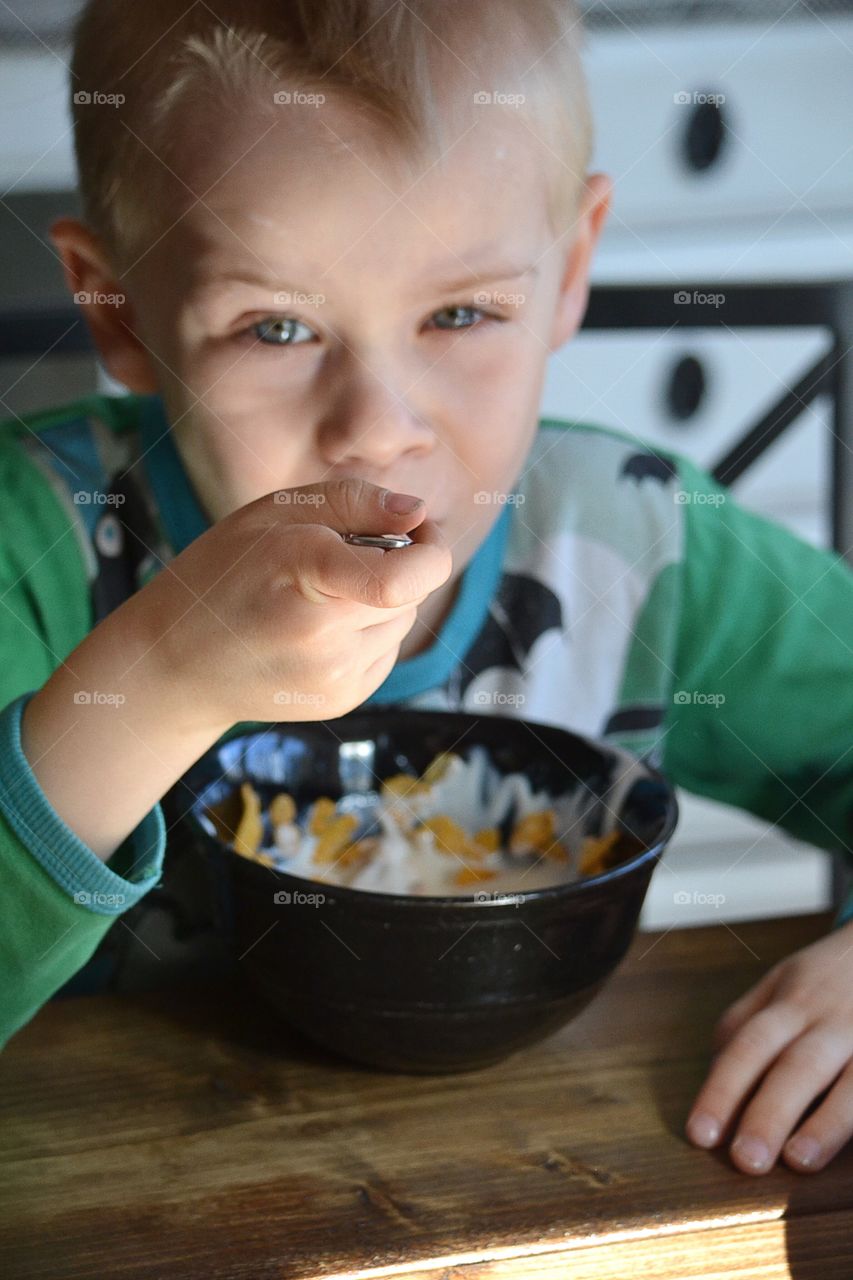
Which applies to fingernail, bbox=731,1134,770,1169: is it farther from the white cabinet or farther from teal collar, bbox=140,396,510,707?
the white cabinet

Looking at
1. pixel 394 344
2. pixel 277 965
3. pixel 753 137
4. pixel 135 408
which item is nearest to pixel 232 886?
pixel 277 965

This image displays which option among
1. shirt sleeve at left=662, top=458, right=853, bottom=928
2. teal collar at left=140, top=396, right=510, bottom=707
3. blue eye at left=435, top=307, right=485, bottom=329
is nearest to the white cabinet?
shirt sleeve at left=662, top=458, right=853, bottom=928

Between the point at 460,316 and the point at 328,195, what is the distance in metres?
0.10

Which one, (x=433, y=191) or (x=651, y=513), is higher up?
(x=433, y=191)

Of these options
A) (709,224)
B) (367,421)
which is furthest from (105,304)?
(709,224)

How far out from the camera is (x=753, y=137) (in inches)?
52.7

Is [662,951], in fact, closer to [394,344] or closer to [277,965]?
[277,965]

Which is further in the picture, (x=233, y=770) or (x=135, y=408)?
(x=135, y=408)

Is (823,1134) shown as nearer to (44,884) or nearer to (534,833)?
(534,833)

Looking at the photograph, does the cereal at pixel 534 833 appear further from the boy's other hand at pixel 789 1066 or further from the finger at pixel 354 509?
the finger at pixel 354 509

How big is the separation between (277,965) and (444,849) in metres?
0.15

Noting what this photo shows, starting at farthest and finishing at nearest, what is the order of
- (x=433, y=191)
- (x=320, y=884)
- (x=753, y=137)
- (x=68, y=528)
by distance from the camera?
(x=753, y=137)
(x=68, y=528)
(x=433, y=191)
(x=320, y=884)

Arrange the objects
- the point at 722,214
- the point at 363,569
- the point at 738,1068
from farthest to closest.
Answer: the point at 722,214
the point at 738,1068
the point at 363,569

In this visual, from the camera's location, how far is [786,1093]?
502 mm
